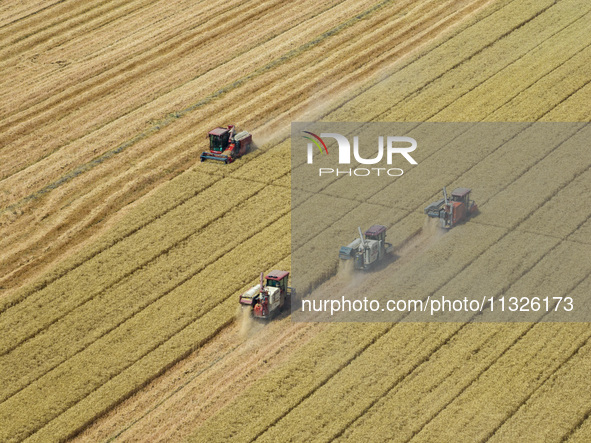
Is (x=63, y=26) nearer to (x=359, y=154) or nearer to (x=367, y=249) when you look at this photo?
(x=359, y=154)

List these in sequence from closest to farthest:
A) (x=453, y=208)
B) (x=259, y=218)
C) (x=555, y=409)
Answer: (x=555, y=409) < (x=453, y=208) < (x=259, y=218)

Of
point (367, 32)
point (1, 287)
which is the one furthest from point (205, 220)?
point (367, 32)

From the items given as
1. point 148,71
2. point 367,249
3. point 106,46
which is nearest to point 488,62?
point 148,71

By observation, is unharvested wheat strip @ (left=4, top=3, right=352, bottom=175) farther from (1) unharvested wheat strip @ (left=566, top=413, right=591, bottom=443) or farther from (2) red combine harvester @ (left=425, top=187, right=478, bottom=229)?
(1) unharvested wheat strip @ (left=566, top=413, right=591, bottom=443)

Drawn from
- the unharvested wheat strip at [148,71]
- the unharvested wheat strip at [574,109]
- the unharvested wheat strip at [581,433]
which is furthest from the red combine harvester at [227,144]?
the unharvested wheat strip at [581,433]

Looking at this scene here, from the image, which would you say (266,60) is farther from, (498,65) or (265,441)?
(265,441)

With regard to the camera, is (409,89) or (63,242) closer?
(63,242)

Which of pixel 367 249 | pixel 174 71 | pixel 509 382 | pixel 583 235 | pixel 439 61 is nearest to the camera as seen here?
pixel 509 382
